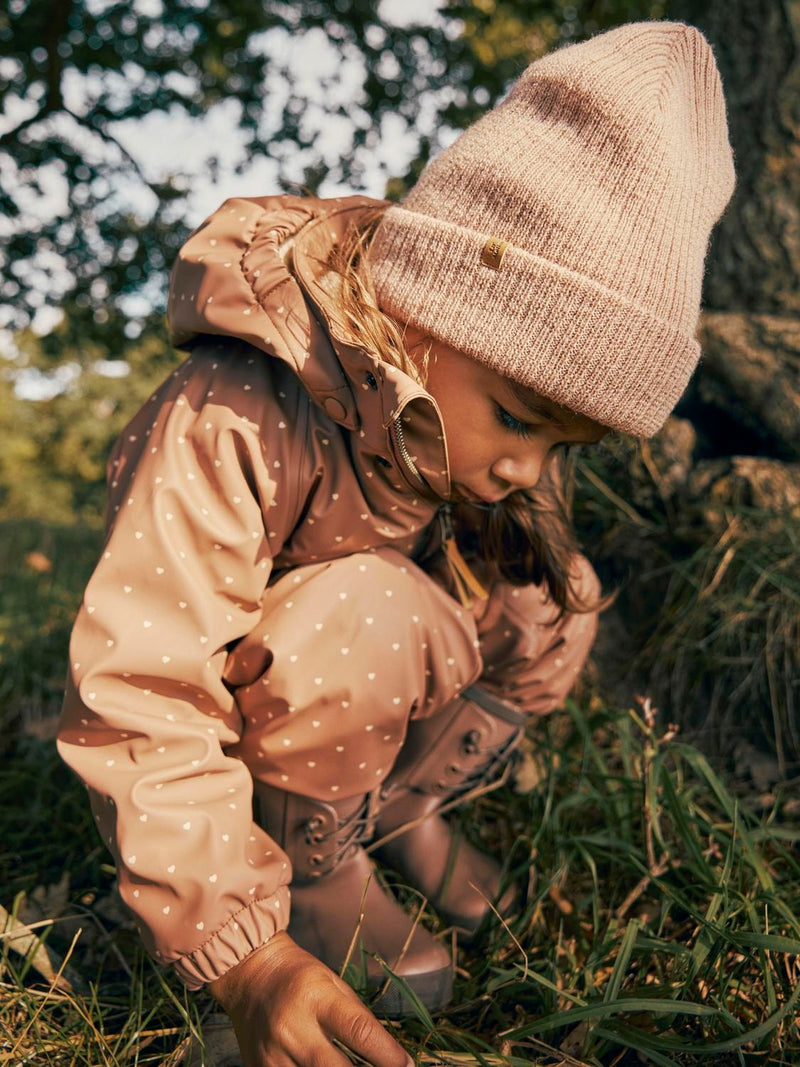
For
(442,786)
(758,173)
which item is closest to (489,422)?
(442,786)

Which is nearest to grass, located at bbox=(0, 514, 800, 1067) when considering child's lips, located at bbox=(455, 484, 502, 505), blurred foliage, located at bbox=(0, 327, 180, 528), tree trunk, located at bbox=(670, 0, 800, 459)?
child's lips, located at bbox=(455, 484, 502, 505)

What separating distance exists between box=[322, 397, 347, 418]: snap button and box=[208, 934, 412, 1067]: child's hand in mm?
Answer: 734

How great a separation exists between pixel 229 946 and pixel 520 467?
2.58ft

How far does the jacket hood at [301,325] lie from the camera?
118 cm

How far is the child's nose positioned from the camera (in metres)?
1.30

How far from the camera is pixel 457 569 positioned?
1.57 metres

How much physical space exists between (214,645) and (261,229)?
653 millimetres

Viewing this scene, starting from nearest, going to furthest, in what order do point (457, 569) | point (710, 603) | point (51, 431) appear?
point (457, 569) < point (710, 603) < point (51, 431)

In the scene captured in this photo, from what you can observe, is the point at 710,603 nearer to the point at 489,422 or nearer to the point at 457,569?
the point at 457,569

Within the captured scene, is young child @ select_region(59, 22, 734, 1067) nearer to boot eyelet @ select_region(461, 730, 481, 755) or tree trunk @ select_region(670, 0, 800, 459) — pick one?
boot eyelet @ select_region(461, 730, 481, 755)

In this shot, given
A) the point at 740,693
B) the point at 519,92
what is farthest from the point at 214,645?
the point at 740,693

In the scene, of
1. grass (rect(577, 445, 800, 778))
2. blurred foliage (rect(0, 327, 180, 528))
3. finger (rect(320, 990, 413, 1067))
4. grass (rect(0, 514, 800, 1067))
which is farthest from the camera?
blurred foliage (rect(0, 327, 180, 528))

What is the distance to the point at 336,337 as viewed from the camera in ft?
3.82

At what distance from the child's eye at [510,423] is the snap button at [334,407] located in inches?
9.1
